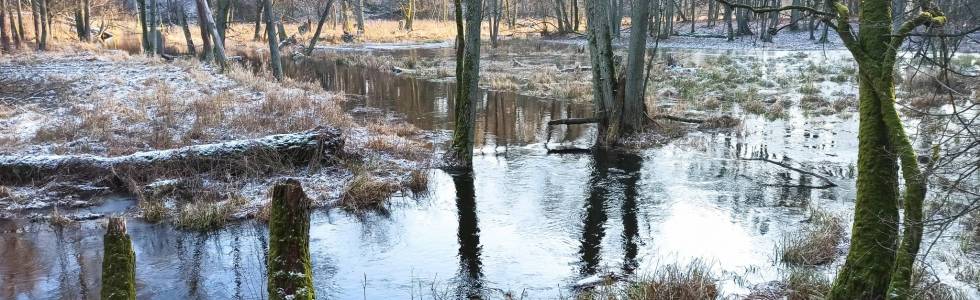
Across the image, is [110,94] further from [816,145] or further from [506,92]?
[816,145]

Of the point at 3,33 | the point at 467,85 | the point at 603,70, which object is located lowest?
the point at 467,85

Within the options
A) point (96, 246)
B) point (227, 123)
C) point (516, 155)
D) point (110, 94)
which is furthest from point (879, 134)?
point (110, 94)

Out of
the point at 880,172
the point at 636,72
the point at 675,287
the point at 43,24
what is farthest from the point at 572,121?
the point at 43,24

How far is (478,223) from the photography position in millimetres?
9141

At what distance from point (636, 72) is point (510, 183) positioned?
4249 millimetres

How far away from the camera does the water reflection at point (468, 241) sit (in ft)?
22.7

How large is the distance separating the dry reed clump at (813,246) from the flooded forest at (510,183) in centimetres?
3

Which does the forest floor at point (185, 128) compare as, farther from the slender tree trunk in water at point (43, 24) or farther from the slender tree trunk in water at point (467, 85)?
the slender tree trunk in water at point (43, 24)

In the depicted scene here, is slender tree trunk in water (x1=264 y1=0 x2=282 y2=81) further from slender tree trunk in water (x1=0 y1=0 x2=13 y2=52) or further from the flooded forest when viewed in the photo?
slender tree trunk in water (x1=0 y1=0 x2=13 y2=52)

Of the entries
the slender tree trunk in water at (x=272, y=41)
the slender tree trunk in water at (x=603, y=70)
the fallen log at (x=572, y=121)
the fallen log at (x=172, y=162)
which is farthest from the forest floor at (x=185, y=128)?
the slender tree trunk in water at (x=603, y=70)

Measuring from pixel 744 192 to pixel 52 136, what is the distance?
11.8 m

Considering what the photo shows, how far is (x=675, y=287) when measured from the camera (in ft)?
20.3

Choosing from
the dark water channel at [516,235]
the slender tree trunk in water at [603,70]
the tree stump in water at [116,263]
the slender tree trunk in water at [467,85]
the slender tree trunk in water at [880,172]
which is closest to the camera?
the tree stump in water at [116,263]

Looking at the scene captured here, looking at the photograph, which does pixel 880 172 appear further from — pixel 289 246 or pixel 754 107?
pixel 754 107
